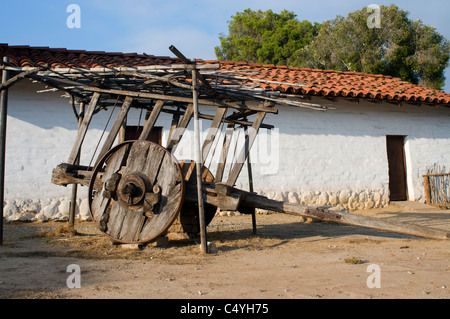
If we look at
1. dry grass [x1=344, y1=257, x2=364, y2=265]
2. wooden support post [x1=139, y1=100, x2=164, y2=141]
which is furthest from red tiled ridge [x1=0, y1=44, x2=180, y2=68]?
dry grass [x1=344, y1=257, x2=364, y2=265]

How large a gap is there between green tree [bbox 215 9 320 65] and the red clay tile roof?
10.5m

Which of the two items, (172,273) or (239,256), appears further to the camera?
(239,256)

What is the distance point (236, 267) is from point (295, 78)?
26.0ft

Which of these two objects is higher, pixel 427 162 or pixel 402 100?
pixel 402 100

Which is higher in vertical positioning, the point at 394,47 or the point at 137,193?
the point at 394,47

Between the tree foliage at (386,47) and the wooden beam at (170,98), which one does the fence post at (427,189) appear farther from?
the wooden beam at (170,98)

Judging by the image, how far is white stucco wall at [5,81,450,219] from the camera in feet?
27.6

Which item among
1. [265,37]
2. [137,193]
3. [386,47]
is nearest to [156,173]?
[137,193]

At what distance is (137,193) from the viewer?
4.84 meters

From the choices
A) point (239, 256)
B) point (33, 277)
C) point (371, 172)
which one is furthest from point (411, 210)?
point (33, 277)

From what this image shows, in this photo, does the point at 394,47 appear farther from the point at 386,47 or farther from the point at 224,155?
the point at 224,155

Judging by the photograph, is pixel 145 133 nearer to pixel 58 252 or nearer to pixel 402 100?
pixel 58 252
